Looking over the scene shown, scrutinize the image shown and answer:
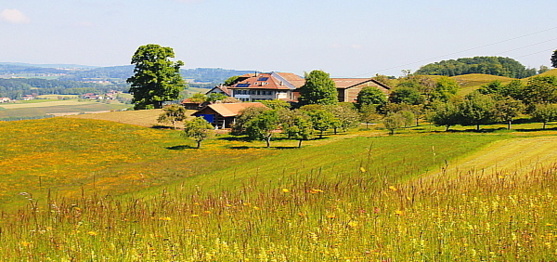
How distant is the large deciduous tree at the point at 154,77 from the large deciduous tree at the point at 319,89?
86.7 feet

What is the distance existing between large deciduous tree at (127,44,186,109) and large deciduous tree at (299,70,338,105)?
2644 centimetres

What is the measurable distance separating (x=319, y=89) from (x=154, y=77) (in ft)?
109

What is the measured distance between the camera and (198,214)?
845 cm

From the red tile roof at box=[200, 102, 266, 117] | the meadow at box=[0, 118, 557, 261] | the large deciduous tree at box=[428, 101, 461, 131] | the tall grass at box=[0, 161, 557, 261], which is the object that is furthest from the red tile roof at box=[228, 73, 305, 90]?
the tall grass at box=[0, 161, 557, 261]

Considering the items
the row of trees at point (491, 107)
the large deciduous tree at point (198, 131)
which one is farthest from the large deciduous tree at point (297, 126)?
the row of trees at point (491, 107)

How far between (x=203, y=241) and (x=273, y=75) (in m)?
120

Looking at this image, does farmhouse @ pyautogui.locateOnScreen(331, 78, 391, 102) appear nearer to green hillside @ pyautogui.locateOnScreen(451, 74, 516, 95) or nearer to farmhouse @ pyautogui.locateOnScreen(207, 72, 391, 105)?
farmhouse @ pyautogui.locateOnScreen(207, 72, 391, 105)

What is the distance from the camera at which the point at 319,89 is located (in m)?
100

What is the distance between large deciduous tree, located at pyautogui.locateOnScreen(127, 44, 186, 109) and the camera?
90.6 m

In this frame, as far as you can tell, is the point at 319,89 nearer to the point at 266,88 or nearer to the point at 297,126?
the point at 266,88

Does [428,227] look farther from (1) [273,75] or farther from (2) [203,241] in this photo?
(1) [273,75]

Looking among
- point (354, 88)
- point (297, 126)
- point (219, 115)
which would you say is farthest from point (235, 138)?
point (354, 88)

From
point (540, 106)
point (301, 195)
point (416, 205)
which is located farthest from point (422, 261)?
point (540, 106)

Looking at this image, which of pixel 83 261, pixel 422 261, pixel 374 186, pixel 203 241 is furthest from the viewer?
pixel 374 186
